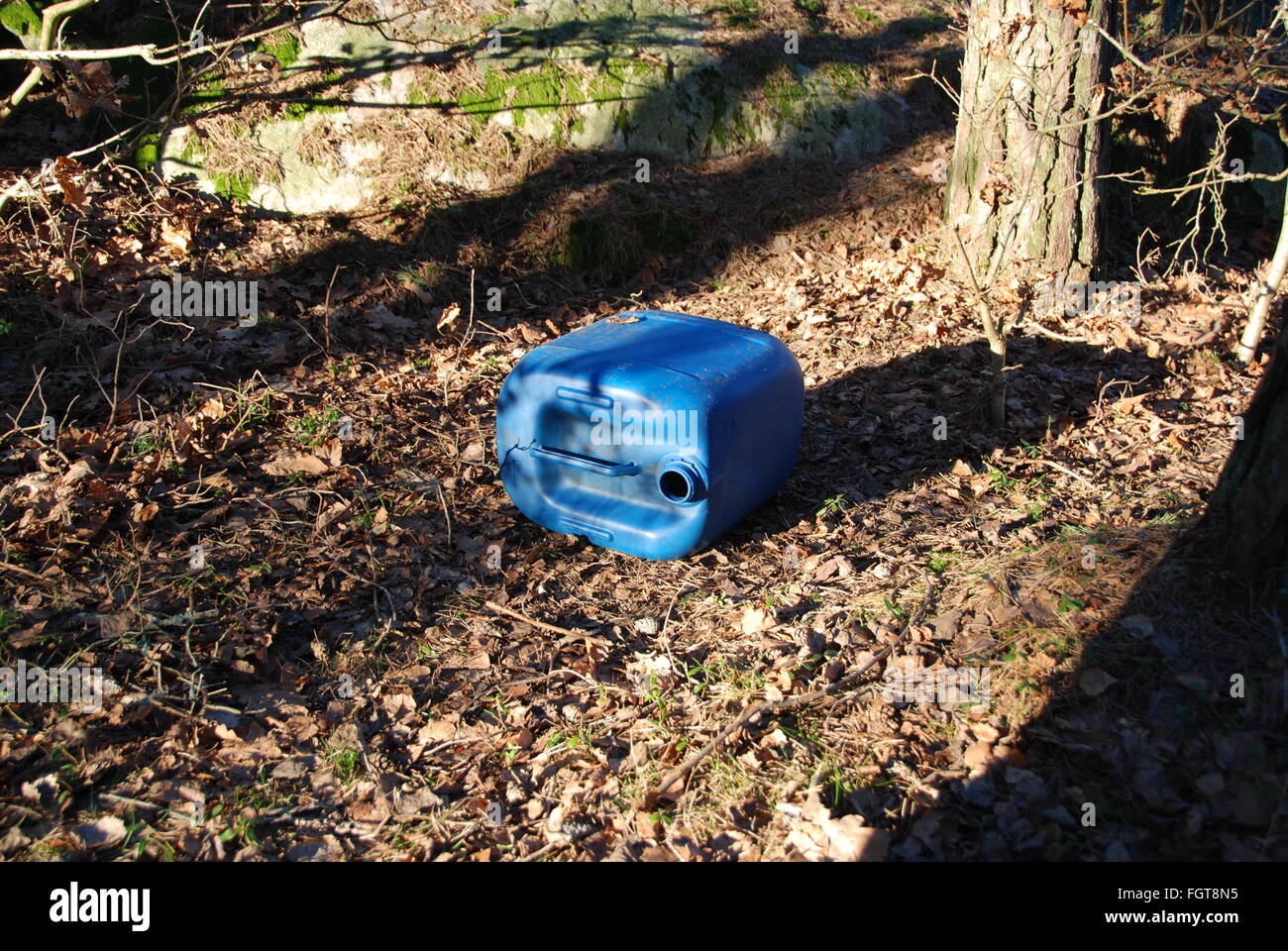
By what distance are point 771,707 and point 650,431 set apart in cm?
124

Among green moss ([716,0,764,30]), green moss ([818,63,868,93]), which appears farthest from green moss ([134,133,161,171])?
green moss ([818,63,868,93])

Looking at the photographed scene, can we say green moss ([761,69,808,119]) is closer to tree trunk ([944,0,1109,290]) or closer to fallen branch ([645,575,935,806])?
tree trunk ([944,0,1109,290])

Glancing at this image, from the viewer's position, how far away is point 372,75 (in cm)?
737

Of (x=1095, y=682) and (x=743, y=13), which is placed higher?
(x=743, y=13)

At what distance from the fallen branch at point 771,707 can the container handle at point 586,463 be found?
3.89 ft

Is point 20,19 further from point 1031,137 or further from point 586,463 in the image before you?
point 1031,137

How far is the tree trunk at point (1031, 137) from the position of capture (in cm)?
613

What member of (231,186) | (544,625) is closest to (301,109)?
(231,186)

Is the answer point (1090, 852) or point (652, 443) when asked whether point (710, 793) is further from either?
point (652, 443)

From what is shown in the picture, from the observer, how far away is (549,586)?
13.4ft

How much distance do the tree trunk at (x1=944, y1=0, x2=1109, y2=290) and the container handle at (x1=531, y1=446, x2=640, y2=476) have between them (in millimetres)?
3369

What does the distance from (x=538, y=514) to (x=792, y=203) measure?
4.40 metres

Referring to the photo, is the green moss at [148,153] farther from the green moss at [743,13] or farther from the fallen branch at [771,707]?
→ the fallen branch at [771,707]

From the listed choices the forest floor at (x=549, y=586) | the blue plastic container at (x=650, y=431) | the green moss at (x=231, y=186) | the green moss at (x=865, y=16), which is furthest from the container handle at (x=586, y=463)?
the green moss at (x=865, y=16)
